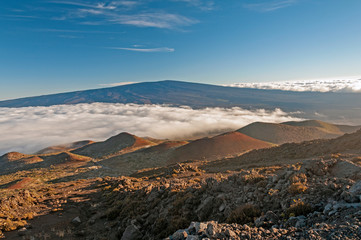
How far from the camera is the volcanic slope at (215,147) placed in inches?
1663

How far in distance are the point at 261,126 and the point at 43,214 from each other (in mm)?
68746

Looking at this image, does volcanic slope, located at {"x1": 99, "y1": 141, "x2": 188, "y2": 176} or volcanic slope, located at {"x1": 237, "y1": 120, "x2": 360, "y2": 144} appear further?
volcanic slope, located at {"x1": 237, "y1": 120, "x2": 360, "y2": 144}

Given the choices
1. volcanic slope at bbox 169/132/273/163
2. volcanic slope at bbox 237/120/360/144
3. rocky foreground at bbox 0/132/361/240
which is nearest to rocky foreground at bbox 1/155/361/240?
rocky foreground at bbox 0/132/361/240

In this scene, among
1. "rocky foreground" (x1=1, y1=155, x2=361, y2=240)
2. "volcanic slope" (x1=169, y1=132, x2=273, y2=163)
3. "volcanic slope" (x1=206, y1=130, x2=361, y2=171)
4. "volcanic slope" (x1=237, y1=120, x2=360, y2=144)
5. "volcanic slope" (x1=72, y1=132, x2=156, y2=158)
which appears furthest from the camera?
"volcanic slope" (x1=72, y1=132, x2=156, y2=158)

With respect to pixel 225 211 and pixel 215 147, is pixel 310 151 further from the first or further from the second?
pixel 215 147

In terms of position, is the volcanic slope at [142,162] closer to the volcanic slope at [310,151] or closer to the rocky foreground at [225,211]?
the volcanic slope at [310,151]

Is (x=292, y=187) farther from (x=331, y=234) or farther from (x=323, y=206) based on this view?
(x=331, y=234)

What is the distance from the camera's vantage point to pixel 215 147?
1770 inches

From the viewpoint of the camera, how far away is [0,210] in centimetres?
1124

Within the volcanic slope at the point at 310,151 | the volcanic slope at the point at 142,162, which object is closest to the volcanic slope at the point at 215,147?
the volcanic slope at the point at 142,162

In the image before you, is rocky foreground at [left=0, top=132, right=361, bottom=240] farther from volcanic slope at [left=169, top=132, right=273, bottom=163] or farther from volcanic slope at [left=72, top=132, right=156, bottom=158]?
volcanic slope at [left=72, top=132, right=156, bottom=158]

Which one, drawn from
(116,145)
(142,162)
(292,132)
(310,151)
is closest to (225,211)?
(310,151)

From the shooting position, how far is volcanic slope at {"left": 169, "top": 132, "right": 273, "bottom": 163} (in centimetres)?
4223

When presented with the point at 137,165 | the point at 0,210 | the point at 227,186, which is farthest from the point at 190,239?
the point at 137,165
